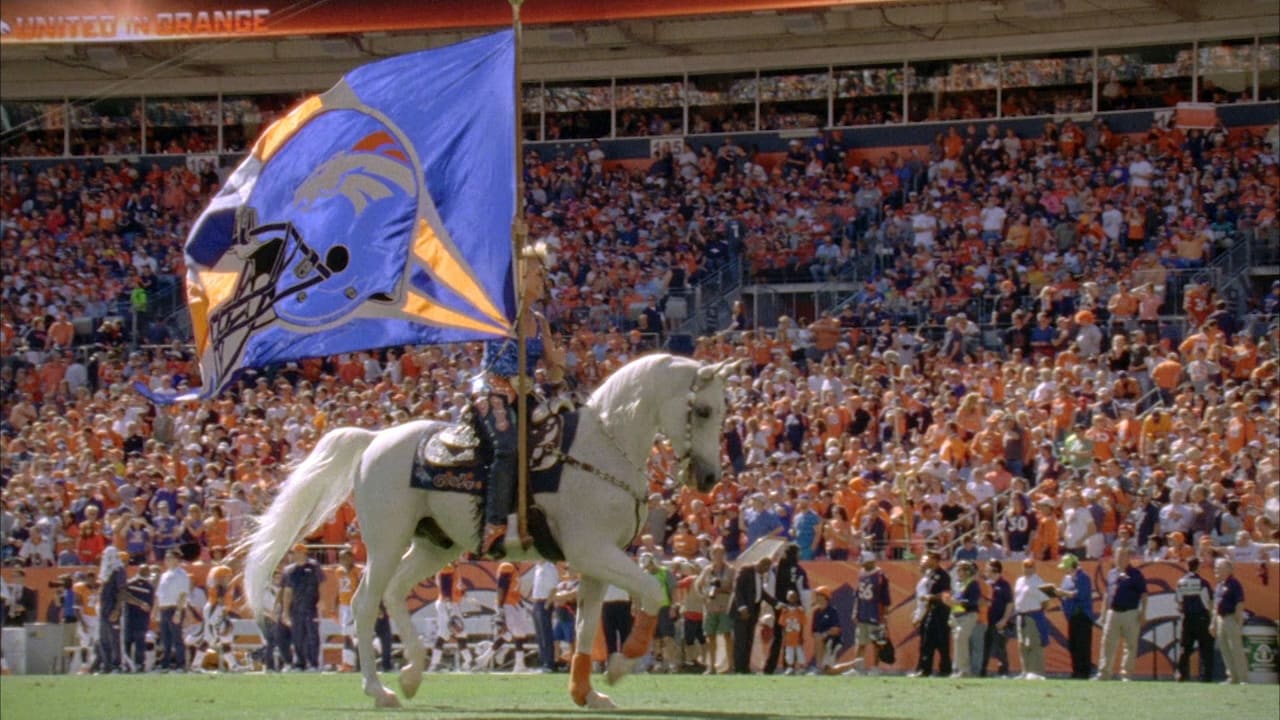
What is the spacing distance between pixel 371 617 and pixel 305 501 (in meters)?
1.10

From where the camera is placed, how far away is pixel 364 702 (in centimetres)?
1412

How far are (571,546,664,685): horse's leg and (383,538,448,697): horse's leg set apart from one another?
1.51m

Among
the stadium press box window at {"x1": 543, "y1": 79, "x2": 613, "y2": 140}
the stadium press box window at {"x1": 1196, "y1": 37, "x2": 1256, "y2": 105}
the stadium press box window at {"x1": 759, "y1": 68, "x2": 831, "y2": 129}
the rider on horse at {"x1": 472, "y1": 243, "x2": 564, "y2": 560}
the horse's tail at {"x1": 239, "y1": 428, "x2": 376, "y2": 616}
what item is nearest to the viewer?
the rider on horse at {"x1": 472, "y1": 243, "x2": 564, "y2": 560}

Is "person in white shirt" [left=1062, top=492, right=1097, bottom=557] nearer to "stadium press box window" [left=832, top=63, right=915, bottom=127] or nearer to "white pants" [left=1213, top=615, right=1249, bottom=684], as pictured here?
"white pants" [left=1213, top=615, right=1249, bottom=684]

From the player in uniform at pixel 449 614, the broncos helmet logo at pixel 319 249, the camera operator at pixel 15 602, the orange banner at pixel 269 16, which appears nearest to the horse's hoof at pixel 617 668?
the broncos helmet logo at pixel 319 249

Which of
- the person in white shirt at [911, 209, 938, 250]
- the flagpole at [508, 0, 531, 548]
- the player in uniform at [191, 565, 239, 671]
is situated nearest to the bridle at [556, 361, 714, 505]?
the flagpole at [508, 0, 531, 548]

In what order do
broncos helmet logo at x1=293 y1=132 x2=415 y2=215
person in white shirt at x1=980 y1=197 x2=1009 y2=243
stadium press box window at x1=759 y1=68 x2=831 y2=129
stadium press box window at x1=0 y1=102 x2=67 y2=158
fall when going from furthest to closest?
stadium press box window at x1=0 y1=102 x2=67 y2=158
stadium press box window at x1=759 y1=68 x2=831 y2=129
person in white shirt at x1=980 y1=197 x2=1009 y2=243
broncos helmet logo at x1=293 y1=132 x2=415 y2=215

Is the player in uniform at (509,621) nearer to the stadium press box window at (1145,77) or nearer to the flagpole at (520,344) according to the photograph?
the flagpole at (520,344)

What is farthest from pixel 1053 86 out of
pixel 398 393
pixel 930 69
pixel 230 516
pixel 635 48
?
pixel 230 516

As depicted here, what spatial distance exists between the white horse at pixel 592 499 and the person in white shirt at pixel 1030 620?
31.2 feet

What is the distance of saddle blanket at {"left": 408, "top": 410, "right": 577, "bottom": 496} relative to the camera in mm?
12609

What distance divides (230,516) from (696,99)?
15149 millimetres

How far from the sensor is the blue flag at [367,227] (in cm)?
1249

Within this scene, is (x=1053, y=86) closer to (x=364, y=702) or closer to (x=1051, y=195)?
(x=1051, y=195)
